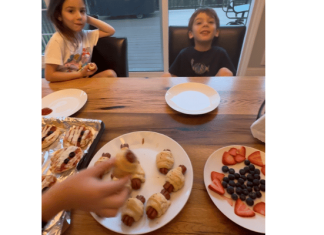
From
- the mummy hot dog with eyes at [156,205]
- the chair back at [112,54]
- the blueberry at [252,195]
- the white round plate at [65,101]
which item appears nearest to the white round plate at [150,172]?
the mummy hot dog with eyes at [156,205]

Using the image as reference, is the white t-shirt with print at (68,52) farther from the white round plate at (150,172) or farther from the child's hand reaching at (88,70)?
the white round plate at (150,172)

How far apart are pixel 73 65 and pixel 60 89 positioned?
47cm

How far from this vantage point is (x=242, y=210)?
0.61 meters

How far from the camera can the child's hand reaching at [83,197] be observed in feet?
1.62

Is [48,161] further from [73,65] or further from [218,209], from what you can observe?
[73,65]

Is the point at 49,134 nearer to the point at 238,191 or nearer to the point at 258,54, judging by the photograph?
the point at 238,191

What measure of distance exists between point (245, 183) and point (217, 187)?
12cm

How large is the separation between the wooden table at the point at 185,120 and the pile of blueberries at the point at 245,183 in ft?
0.31

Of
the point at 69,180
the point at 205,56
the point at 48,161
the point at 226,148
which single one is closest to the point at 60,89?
the point at 48,161

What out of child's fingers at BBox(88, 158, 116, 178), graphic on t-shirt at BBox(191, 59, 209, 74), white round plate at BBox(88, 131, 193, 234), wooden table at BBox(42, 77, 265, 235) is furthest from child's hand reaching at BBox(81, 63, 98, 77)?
child's fingers at BBox(88, 158, 116, 178)

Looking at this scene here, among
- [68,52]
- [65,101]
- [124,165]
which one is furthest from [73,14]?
[124,165]

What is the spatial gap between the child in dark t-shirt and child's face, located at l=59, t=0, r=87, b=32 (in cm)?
86

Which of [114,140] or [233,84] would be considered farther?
[233,84]

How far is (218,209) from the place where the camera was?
623 millimetres
